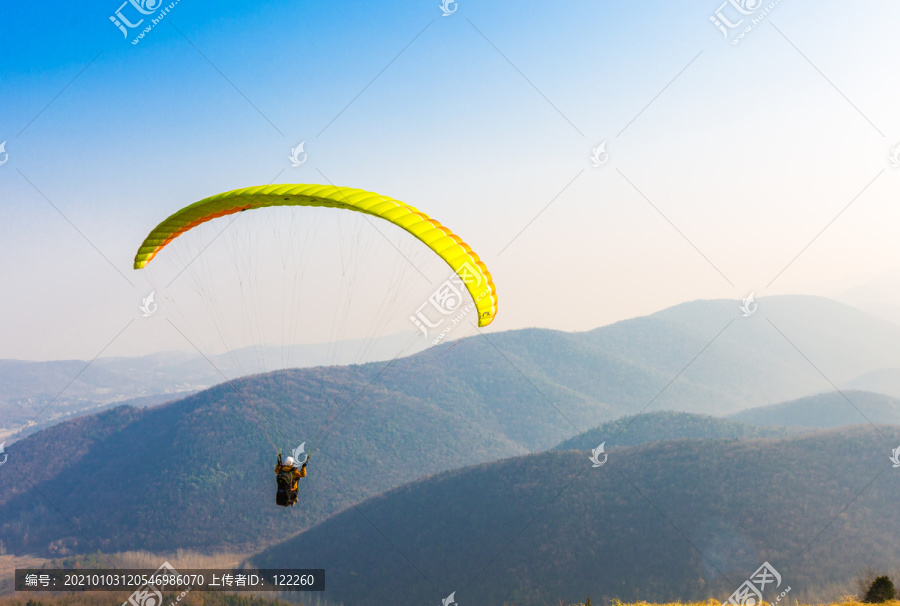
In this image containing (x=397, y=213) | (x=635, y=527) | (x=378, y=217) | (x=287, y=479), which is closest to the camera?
(x=378, y=217)

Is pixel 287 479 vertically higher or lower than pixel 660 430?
lower

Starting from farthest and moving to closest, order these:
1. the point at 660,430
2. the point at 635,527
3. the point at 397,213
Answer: the point at 660,430 → the point at 635,527 → the point at 397,213

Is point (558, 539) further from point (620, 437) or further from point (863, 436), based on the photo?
point (620, 437)

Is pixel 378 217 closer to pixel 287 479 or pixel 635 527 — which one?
pixel 287 479

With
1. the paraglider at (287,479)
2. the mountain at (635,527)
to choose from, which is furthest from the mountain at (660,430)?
the paraglider at (287,479)

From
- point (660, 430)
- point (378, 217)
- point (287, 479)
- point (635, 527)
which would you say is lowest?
point (635, 527)

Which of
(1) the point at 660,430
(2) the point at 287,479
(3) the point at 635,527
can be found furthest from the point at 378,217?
(1) the point at 660,430

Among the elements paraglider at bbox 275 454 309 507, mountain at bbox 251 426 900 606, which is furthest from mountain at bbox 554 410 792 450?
paraglider at bbox 275 454 309 507

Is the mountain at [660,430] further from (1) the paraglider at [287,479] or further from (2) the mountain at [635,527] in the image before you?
(1) the paraglider at [287,479]

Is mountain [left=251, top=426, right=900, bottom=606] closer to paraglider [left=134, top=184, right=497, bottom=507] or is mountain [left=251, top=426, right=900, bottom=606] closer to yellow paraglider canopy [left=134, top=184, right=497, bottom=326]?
paraglider [left=134, top=184, right=497, bottom=507]
